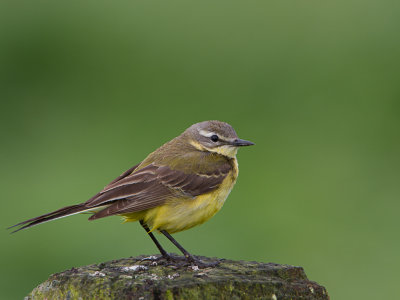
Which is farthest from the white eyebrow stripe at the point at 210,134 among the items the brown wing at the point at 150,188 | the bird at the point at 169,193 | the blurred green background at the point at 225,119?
the blurred green background at the point at 225,119

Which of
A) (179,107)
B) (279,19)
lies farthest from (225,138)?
(279,19)

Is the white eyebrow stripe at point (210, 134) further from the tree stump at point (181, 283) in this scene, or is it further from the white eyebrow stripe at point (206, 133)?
the tree stump at point (181, 283)

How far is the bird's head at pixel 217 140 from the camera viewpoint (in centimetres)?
875

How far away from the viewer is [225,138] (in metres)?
8.75

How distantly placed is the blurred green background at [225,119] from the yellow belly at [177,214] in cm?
283

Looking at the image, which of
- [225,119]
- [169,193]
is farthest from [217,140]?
[225,119]

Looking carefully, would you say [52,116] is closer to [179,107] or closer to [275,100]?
[179,107]

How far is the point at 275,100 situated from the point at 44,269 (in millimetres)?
6215

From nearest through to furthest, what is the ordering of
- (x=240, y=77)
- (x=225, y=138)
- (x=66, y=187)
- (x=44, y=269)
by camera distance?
1. (x=225, y=138)
2. (x=44, y=269)
3. (x=66, y=187)
4. (x=240, y=77)

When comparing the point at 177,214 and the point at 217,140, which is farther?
the point at 217,140

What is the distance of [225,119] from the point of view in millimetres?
13781

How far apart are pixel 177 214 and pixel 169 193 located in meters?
0.25

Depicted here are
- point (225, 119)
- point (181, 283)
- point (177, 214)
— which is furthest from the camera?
point (225, 119)

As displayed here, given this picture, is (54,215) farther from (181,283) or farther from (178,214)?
(181,283)
